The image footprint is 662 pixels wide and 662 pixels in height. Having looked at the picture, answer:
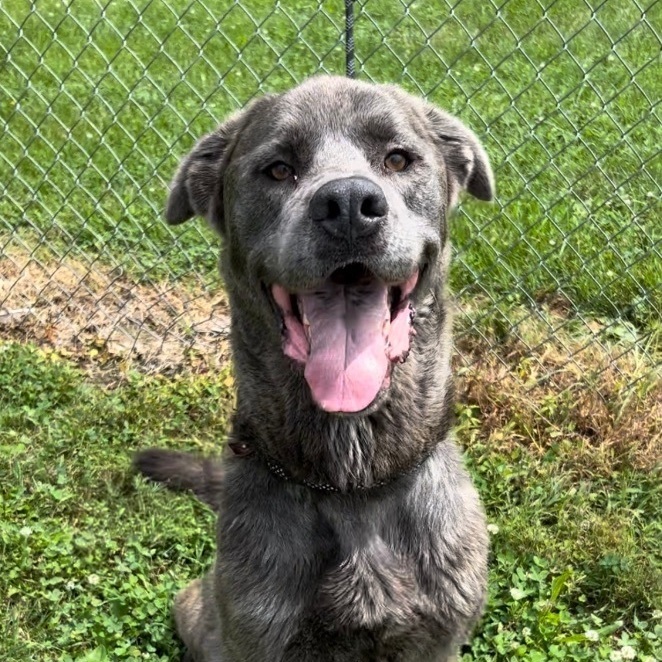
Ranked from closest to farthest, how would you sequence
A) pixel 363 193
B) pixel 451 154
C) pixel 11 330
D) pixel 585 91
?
pixel 363 193 → pixel 451 154 → pixel 11 330 → pixel 585 91

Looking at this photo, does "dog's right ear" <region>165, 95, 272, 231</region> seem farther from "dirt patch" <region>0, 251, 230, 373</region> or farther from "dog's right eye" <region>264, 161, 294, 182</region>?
"dirt patch" <region>0, 251, 230, 373</region>

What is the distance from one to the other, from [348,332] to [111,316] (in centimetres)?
255

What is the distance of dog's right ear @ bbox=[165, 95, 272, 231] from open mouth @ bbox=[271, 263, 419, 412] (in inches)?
21.3

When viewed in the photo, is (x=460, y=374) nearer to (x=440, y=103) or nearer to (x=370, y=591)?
(x=370, y=591)

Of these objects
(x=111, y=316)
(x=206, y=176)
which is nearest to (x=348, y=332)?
(x=206, y=176)

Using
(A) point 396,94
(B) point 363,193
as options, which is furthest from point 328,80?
(B) point 363,193

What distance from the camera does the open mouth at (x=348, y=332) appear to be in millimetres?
2389

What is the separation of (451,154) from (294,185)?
2.02 ft

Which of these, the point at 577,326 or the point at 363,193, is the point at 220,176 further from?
the point at 577,326

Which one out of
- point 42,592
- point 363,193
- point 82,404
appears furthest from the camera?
point 82,404

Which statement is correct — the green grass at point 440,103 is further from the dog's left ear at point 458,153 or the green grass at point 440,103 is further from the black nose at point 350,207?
the black nose at point 350,207

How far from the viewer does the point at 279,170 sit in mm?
2590

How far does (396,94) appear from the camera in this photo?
278cm

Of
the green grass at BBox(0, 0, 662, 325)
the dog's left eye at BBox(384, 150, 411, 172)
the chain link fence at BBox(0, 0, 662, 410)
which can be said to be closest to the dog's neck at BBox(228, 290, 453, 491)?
the dog's left eye at BBox(384, 150, 411, 172)
